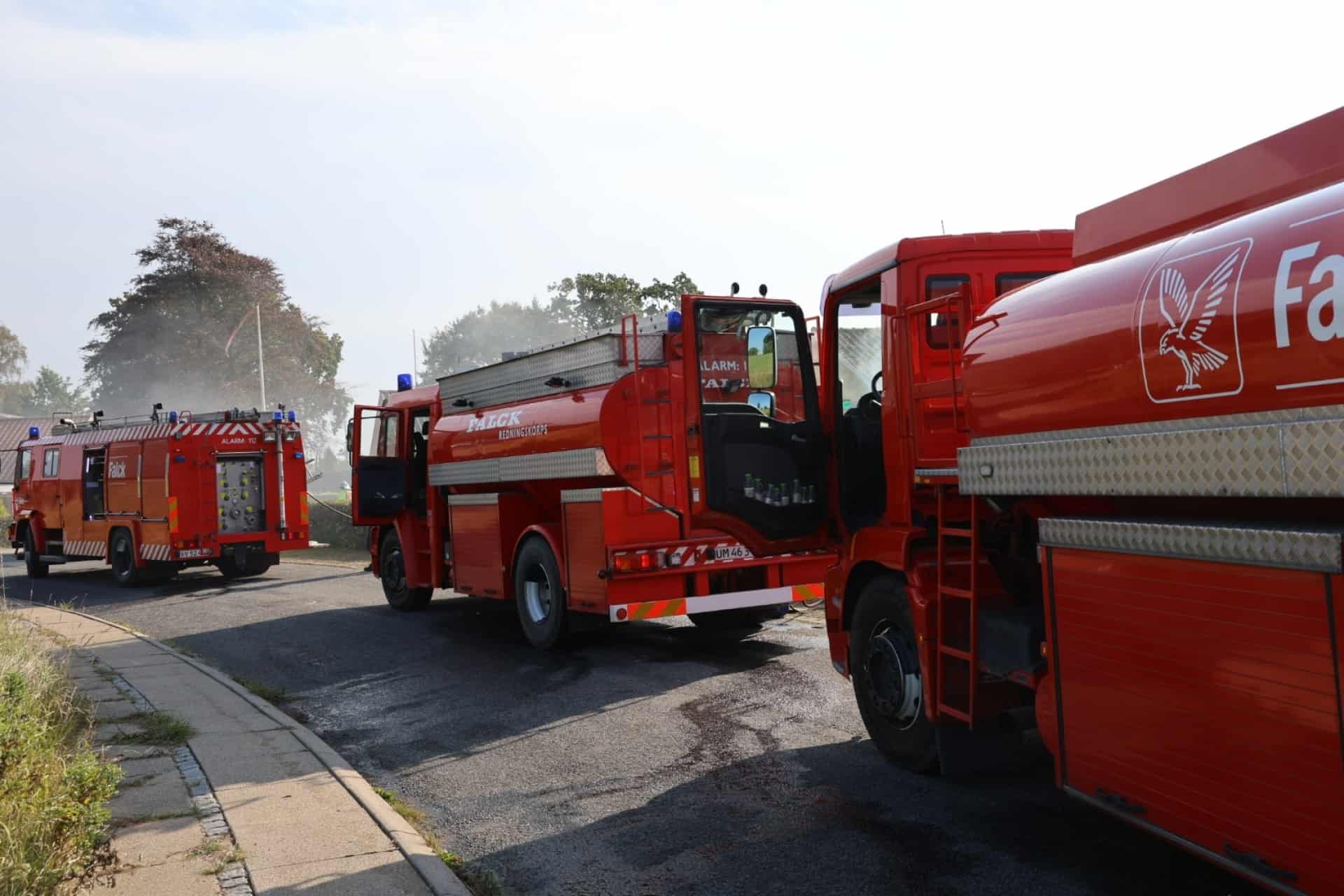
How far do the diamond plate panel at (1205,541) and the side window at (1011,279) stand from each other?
193 centimetres

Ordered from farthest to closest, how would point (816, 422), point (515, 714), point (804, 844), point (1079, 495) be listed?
point (515, 714), point (816, 422), point (804, 844), point (1079, 495)

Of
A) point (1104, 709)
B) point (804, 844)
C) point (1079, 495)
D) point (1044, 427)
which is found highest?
point (1044, 427)

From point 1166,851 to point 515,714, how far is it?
4683 mm

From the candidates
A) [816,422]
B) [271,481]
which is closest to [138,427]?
[271,481]

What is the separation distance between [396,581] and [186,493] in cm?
622

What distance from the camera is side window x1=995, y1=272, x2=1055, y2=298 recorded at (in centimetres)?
598

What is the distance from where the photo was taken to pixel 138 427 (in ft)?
64.7

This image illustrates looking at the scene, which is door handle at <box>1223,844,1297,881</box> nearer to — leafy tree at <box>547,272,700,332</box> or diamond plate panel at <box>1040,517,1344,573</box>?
diamond plate panel at <box>1040,517,1344,573</box>

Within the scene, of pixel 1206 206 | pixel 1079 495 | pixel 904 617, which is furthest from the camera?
pixel 904 617

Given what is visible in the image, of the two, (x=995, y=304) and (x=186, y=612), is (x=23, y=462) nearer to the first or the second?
(x=186, y=612)

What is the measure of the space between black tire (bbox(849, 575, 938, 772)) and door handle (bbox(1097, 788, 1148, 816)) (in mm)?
1576

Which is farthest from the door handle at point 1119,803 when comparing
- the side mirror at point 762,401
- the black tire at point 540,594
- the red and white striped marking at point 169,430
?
the red and white striped marking at point 169,430

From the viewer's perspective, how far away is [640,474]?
374 inches

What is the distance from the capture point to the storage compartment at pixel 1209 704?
320 centimetres
